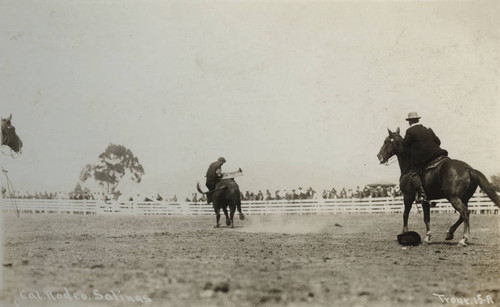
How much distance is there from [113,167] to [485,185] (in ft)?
16.6

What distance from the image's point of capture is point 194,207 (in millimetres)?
9266

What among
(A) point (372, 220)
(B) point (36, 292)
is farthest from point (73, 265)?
(A) point (372, 220)

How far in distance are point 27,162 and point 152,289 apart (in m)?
2.79

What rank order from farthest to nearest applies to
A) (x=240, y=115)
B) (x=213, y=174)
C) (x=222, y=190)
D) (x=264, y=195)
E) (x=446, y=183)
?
(x=222, y=190)
(x=264, y=195)
(x=213, y=174)
(x=240, y=115)
(x=446, y=183)

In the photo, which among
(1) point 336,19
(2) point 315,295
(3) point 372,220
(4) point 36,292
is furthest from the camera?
(3) point 372,220

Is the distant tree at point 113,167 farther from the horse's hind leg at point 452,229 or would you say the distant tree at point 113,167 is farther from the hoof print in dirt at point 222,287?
the horse's hind leg at point 452,229

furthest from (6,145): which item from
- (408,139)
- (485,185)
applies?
(485,185)

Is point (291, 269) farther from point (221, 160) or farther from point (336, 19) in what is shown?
point (336, 19)

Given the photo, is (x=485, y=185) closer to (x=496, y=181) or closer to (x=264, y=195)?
(x=496, y=181)

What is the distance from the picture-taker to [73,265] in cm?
735

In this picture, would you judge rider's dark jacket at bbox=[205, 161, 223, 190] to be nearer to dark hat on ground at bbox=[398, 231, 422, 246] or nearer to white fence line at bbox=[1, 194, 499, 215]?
white fence line at bbox=[1, 194, 499, 215]

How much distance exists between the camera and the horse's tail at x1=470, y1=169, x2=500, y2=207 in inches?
278

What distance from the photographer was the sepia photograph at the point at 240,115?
7617 millimetres

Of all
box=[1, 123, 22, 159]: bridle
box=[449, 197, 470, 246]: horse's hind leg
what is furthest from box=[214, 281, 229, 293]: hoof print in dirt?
box=[1, 123, 22, 159]: bridle
